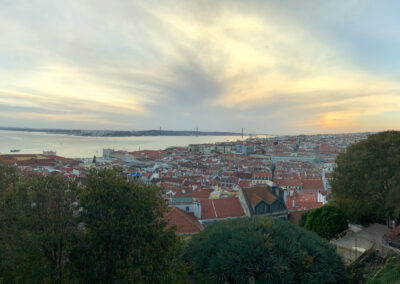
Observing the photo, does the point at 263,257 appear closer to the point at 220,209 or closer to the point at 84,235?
the point at 84,235

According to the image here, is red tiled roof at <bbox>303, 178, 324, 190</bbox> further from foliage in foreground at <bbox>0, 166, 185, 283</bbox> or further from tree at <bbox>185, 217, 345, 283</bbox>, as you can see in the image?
foliage in foreground at <bbox>0, 166, 185, 283</bbox>

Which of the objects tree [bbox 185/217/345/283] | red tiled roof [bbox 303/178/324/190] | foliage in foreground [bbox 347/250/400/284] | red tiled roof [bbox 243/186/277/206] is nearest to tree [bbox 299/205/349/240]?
foliage in foreground [bbox 347/250/400/284]

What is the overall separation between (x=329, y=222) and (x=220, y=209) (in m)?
5.03

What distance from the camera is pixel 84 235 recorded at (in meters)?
4.75

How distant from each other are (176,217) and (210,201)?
327cm

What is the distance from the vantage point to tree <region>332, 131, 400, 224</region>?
31.1ft

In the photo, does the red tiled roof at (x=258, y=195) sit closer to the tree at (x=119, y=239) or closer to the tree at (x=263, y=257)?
the tree at (x=263, y=257)

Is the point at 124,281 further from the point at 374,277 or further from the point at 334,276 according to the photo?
the point at 374,277

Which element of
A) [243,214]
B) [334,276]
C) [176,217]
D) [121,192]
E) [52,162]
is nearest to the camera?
[121,192]

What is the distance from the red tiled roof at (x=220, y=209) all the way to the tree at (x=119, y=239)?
788 cm

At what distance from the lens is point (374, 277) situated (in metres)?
6.34

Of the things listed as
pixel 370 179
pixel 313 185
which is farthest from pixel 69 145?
pixel 370 179

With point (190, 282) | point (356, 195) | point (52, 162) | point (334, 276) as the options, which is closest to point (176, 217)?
point (190, 282)

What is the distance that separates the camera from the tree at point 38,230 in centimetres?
471
